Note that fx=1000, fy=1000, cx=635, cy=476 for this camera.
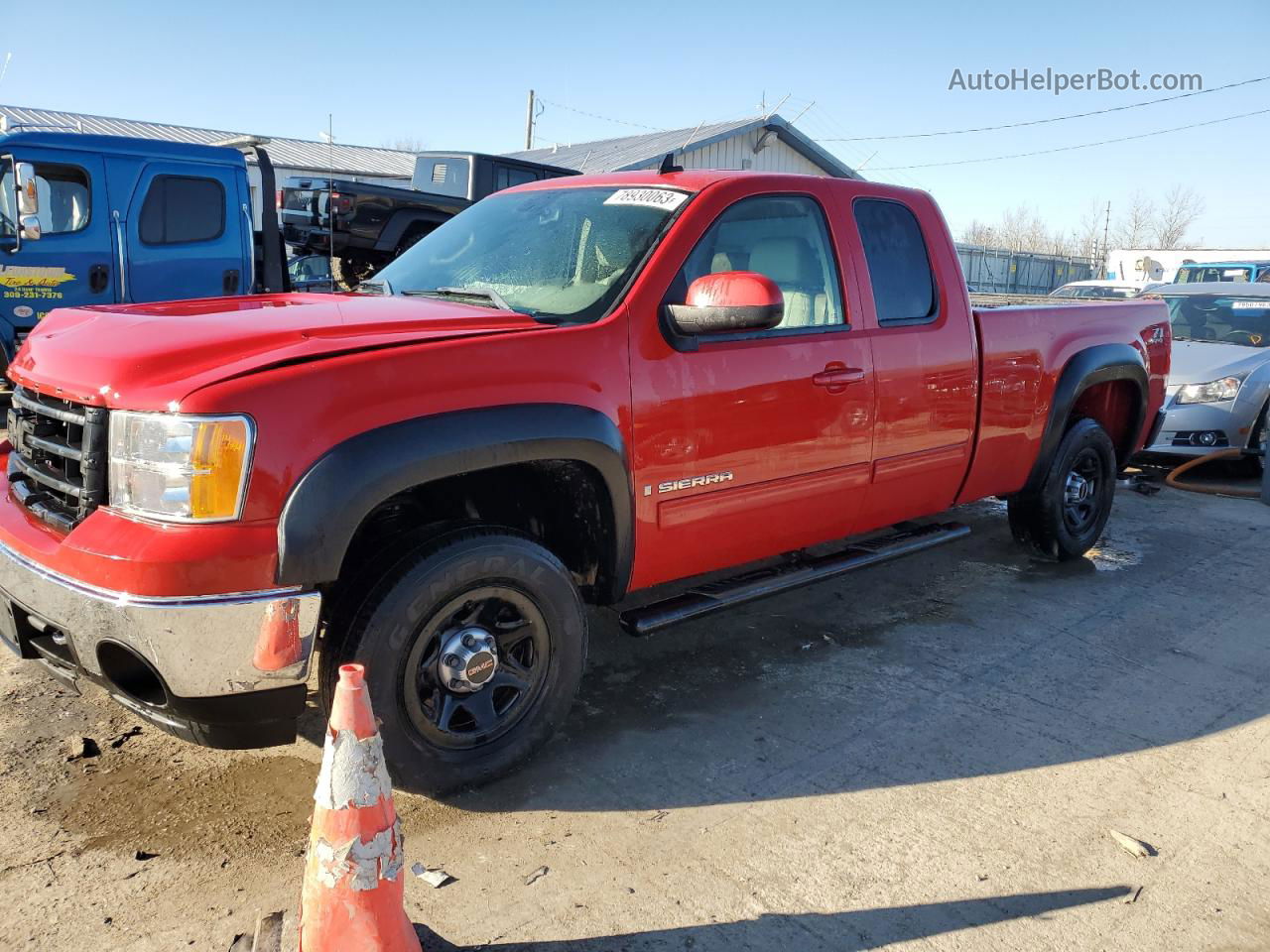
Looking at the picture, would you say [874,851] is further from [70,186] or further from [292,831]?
[70,186]

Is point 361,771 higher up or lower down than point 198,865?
higher up

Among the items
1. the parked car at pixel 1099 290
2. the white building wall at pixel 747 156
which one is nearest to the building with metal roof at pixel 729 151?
the white building wall at pixel 747 156

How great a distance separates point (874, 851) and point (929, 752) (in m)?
0.69

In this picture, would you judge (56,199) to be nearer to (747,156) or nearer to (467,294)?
(467,294)

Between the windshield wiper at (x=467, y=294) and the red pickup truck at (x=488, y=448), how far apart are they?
0.02 metres

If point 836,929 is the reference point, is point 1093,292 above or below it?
above

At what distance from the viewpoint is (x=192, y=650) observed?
251cm

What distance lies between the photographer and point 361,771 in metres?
2.19

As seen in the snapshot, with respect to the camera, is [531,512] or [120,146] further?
[120,146]

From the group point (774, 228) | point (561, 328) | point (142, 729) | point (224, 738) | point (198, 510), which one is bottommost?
point (142, 729)

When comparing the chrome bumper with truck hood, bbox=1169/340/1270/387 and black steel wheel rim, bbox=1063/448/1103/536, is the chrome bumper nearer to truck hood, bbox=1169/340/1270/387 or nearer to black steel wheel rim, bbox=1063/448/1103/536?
black steel wheel rim, bbox=1063/448/1103/536

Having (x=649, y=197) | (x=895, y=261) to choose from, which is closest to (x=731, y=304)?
(x=649, y=197)

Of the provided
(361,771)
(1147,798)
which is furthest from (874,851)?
(361,771)

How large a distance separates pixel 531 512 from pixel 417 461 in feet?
2.56
